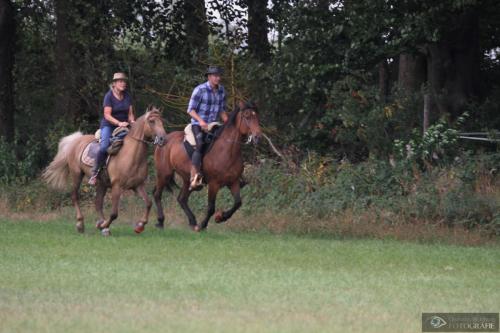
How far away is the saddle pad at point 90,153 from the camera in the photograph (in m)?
19.6

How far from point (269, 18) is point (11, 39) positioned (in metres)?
7.21

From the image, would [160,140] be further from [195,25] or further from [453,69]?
[195,25]

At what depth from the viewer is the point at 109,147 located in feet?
62.3

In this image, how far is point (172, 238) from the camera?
18375 millimetres

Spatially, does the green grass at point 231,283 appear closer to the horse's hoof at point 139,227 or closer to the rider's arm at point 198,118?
the horse's hoof at point 139,227

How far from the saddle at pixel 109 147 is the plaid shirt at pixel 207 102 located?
1310 millimetres

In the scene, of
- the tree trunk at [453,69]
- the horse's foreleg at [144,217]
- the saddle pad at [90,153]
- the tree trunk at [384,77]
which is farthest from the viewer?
the tree trunk at [384,77]

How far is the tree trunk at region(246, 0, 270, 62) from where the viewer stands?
2960cm

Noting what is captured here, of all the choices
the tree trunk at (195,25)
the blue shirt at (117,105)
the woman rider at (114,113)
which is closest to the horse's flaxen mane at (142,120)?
the woman rider at (114,113)

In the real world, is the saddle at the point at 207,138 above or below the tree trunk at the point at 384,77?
below

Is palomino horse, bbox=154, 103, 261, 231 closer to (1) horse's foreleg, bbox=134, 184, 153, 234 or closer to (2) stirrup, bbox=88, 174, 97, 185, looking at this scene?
(1) horse's foreleg, bbox=134, 184, 153, 234

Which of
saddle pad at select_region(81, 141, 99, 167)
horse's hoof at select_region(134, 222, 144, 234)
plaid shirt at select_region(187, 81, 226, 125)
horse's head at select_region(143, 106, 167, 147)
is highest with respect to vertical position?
plaid shirt at select_region(187, 81, 226, 125)

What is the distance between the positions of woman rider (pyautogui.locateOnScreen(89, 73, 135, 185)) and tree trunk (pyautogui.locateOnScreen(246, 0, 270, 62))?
1083cm

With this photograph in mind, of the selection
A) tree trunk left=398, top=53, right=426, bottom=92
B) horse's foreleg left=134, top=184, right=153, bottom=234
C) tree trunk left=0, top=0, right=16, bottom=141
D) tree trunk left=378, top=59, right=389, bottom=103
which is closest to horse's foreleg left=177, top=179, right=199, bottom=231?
horse's foreleg left=134, top=184, right=153, bottom=234
